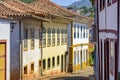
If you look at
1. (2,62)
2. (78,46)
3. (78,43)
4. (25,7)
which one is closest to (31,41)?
(25,7)

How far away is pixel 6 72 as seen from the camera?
2058cm

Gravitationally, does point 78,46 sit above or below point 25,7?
below

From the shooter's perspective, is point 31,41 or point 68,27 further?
point 68,27

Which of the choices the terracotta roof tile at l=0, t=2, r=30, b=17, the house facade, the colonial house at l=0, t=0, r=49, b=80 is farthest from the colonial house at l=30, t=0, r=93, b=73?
the terracotta roof tile at l=0, t=2, r=30, b=17

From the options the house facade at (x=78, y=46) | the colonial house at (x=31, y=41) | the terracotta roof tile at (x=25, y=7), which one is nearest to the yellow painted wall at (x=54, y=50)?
the colonial house at (x=31, y=41)

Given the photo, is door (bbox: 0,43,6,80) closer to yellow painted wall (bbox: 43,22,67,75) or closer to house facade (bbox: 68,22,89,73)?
yellow painted wall (bbox: 43,22,67,75)

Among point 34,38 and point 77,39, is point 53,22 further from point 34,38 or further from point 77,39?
point 77,39

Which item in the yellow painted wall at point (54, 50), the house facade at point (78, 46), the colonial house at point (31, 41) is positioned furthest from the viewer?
the house facade at point (78, 46)

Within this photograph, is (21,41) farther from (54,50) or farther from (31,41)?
(54,50)

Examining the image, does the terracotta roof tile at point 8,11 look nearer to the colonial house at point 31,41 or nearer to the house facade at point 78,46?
the colonial house at point 31,41

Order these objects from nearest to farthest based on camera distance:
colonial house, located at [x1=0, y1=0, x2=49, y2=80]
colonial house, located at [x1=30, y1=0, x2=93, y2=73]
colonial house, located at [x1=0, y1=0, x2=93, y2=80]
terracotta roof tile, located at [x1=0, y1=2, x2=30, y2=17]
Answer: colonial house, located at [x1=0, y1=0, x2=93, y2=80], terracotta roof tile, located at [x1=0, y1=2, x2=30, y2=17], colonial house, located at [x1=0, y1=0, x2=49, y2=80], colonial house, located at [x1=30, y1=0, x2=93, y2=73]

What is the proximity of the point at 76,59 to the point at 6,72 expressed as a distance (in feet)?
88.9

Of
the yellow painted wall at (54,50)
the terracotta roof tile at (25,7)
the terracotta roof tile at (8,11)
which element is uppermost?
the terracotta roof tile at (25,7)

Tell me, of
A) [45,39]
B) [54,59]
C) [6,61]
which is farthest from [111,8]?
[54,59]
